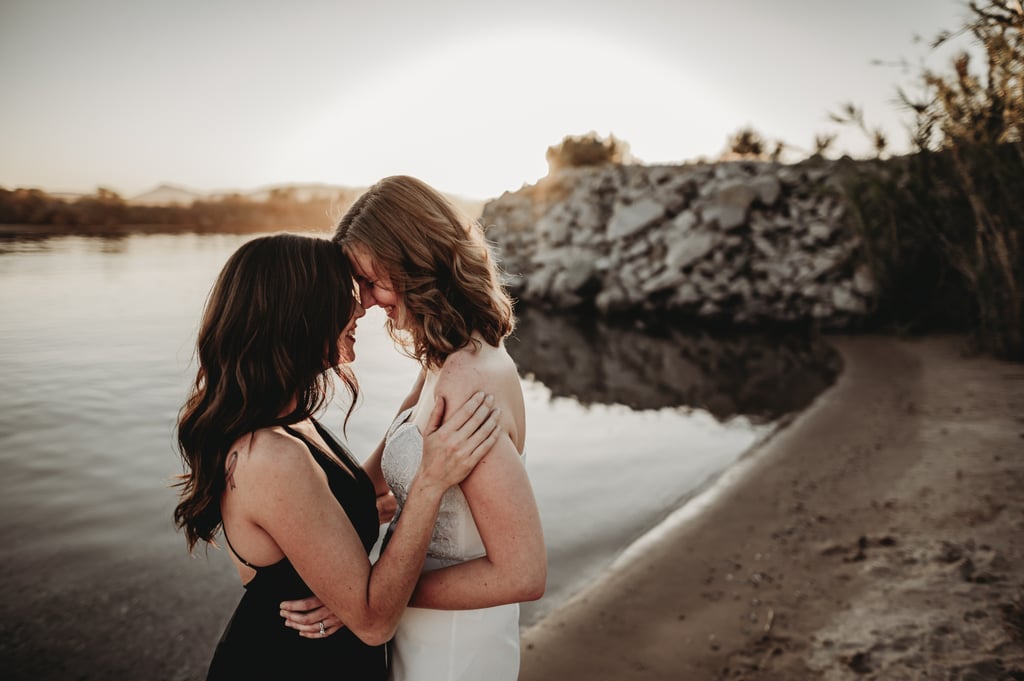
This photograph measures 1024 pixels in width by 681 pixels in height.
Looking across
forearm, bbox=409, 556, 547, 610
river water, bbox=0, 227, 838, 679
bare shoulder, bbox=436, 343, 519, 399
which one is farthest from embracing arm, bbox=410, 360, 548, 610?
river water, bbox=0, 227, 838, 679

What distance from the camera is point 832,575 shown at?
4105mm

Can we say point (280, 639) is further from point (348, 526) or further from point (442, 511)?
point (442, 511)

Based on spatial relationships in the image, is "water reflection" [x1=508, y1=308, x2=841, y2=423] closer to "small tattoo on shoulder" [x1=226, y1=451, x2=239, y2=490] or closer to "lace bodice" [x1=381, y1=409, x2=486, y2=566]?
"lace bodice" [x1=381, y1=409, x2=486, y2=566]

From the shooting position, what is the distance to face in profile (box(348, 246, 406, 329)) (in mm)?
1915

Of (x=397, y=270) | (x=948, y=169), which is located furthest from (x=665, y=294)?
(x=397, y=270)

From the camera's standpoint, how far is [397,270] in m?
1.92

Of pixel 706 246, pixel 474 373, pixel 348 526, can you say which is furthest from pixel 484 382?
pixel 706 246

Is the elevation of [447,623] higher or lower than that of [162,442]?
higher

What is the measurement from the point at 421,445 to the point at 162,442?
7052mm

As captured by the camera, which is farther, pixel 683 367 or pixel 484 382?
pixel 683 367

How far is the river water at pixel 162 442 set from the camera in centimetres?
434

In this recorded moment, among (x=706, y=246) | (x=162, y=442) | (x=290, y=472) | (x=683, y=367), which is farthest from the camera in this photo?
(x=706, y=246)

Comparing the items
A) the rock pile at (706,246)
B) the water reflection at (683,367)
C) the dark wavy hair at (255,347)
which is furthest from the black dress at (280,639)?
the rock pile at (706,246)

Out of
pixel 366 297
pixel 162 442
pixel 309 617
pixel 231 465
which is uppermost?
pixel 366 297
